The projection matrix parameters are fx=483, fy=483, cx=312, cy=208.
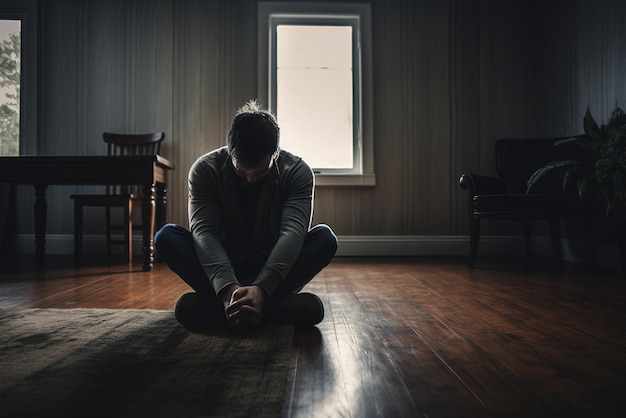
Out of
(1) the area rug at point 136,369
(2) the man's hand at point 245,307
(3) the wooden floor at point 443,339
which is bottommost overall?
(3) the wooden floor at point 443,339

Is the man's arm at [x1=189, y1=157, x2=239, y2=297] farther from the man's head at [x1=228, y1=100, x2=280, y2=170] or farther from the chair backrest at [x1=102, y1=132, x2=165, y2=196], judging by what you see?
the chair backrest at [x1=102, y1=132, x2=165, y2=196]

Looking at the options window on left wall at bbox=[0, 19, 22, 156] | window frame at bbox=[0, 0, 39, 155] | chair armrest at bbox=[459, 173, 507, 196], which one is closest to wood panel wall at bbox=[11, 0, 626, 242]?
window frame at bbox=[0, 0, 39, 155]

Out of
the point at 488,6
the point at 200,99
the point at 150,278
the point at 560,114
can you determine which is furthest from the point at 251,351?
the point at 488,6

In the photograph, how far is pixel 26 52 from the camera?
12.9 ft

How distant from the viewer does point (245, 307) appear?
46.8 inches

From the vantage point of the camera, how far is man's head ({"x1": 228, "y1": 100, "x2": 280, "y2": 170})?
4.18ft

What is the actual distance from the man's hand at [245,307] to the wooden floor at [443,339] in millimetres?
130

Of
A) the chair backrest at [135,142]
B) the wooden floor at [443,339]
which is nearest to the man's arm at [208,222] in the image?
the wooden floor at [443,339]

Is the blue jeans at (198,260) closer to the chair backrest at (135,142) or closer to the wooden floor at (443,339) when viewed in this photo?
the wooden floor at (443,339)

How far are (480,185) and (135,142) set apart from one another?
2532 mm

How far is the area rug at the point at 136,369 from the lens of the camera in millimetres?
786

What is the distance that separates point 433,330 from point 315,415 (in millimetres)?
696

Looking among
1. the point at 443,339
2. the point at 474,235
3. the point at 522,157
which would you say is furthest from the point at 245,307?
the point at 522,157

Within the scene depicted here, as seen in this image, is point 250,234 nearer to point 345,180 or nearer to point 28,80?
point 345,180
